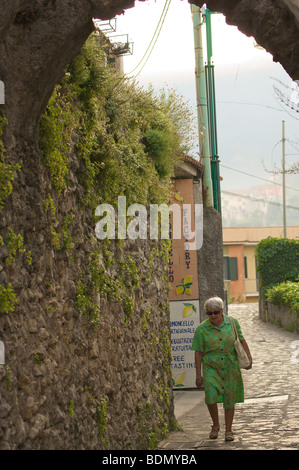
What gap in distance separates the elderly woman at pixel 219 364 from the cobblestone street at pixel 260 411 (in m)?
0.41

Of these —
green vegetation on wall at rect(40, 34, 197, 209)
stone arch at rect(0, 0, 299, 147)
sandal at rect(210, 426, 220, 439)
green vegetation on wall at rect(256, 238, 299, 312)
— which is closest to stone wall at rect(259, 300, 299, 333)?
green vegetation on wall at rect(256, 238, 299, 312)

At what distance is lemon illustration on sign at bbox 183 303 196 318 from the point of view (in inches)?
500

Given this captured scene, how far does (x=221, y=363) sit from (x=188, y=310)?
473 centimetres

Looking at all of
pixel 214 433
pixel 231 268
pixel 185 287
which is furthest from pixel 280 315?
pixel 231 268

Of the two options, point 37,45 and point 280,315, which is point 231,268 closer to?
point 280,315

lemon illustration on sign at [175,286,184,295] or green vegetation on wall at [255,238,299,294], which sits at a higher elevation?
green vegetation on wall at [255,238,299,294]

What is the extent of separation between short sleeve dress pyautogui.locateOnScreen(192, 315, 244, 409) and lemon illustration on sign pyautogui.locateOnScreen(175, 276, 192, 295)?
15.7 ft

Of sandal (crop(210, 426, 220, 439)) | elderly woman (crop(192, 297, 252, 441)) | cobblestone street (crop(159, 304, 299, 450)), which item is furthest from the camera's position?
sandal (crop(210, 426, 220, 439))

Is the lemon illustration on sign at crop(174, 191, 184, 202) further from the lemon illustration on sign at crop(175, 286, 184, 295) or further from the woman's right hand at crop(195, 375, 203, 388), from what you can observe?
the woman's right hand at crop(195, 375, 203, 388)

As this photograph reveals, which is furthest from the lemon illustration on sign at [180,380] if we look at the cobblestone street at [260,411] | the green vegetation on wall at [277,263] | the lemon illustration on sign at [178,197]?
the green vegetation on wall at [277,263]

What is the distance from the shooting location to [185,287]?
12891mm
